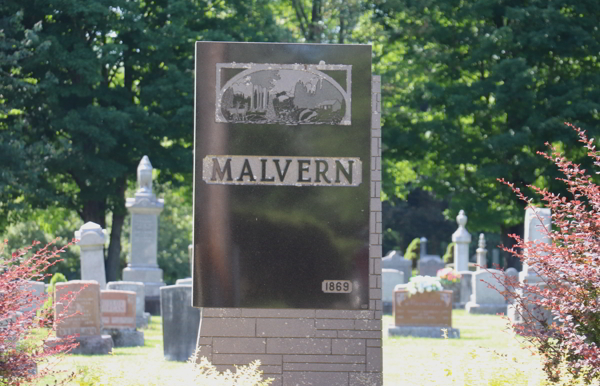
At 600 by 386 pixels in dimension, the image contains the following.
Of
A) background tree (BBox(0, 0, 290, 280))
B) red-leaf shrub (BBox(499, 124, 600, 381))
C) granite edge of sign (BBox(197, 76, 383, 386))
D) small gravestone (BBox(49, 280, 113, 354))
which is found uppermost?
background tree (BBox(0, 0, 290, 280))

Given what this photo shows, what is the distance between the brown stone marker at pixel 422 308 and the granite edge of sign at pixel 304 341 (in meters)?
9.80

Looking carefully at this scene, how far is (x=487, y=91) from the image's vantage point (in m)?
30.5

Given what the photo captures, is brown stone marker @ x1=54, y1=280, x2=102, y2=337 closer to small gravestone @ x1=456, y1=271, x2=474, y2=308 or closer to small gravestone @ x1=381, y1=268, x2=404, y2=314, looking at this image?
small gravestone @ x1=381, y1=268, x2=404, y2=314

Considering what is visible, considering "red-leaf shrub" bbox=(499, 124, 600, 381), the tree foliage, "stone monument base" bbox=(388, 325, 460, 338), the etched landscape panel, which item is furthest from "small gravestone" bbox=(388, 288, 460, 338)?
the tree foliage

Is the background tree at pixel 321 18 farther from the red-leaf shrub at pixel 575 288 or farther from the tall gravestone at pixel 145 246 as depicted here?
the red-leaf shrub at pixel 575 288

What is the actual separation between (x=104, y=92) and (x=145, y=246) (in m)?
8.68

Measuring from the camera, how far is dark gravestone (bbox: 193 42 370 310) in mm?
8719

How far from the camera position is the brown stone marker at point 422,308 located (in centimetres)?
1861

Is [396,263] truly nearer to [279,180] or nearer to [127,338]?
[127,338]

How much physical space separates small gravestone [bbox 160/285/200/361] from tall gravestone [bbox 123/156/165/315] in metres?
10.6

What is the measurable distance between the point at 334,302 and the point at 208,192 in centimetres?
163

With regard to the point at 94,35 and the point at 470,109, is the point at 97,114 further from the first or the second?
the point at 470,109

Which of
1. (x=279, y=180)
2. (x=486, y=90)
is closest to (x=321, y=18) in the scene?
(x=486, y=90)

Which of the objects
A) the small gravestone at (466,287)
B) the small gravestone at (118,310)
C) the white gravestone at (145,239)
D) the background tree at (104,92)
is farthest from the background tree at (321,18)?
the small gravestone at (118,310)
